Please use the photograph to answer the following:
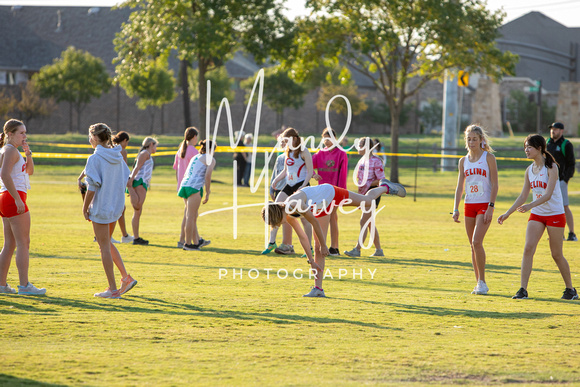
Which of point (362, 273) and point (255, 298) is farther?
point (362, 273)

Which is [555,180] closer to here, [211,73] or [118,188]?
[118,188]

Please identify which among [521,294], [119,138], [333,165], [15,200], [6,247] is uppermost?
[119,138]

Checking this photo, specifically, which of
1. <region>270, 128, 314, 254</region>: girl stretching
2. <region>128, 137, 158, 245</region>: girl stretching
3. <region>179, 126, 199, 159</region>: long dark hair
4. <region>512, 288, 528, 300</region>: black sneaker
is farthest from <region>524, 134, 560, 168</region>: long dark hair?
<region>128, 137, 158, 245</region>: girl stretching

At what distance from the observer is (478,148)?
8695 mm

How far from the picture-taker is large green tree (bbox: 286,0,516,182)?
28.2 m

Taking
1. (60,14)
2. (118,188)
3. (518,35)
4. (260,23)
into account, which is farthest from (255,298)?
(518,35)

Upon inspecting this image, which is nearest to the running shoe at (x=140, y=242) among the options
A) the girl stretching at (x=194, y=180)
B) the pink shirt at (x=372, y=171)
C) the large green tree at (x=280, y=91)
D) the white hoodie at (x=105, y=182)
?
the girl stretching at (x=194, y=180)

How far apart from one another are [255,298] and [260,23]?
25094mm

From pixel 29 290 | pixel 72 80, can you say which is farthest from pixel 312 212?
pixel 72 80

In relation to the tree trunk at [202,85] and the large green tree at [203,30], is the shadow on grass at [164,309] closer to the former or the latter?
the large green tree at [203,30]

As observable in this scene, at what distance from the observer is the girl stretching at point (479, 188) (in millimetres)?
8633

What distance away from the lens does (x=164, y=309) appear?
25.4 feet

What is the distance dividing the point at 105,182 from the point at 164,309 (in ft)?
4.61

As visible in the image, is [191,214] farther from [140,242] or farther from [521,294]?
[521,294]
